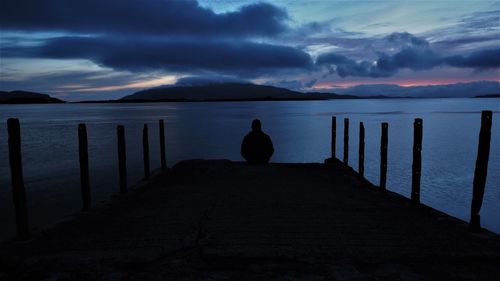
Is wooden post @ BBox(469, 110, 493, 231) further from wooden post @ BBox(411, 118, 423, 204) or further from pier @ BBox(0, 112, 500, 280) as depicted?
wooden post @ BBox(411, 118, 423, 204)

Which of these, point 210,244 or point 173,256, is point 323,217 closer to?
point 210,244

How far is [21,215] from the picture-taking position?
7.51 m

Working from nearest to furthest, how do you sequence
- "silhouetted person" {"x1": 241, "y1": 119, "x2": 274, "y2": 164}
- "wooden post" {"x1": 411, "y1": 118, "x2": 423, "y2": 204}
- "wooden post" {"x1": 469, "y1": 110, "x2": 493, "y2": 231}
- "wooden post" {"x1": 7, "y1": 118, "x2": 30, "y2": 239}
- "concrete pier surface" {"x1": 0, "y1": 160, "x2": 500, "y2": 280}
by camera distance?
"concrete pier surface" {"x1": 0, "y1": 160, "x2": 500, "y2": 280}, "wooden post" {"x1": 7, "y1": 118, "x2": 30, "y2": 239}, "wooden post" {"x1": 469, "y1": 110, "x2": 493, "y2": 231}, "wooden post" {"x1": 411, "y1": 118, "x2": 423, "y2": 204}, "silhouetted person" {"x1": 241, "y1": 119, "x2": 274, "y2": 164}

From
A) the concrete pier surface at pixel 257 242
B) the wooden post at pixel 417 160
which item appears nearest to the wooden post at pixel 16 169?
the concrete pier surface at pixel 257 242

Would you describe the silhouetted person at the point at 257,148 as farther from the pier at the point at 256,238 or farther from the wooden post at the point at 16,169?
the wooden post at the point at 16,169

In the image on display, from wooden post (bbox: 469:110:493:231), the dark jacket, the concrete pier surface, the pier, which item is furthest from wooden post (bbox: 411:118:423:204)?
the dark jacket

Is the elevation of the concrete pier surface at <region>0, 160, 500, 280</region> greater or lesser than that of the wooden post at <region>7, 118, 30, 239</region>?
lesser

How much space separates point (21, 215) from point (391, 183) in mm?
16003

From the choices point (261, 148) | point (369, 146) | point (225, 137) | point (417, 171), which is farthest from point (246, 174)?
point (225, 137)

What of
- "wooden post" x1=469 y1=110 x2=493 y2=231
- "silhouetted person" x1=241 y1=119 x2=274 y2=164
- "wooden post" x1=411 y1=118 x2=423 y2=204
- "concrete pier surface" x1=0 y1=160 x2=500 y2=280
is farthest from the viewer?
"silhouetted person" x1=241 y1=119 x2=274 y2=164

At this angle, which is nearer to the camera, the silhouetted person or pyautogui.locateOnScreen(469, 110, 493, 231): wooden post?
pyautogui.locateOnScreen(469, 110, 493, 231): wooden post

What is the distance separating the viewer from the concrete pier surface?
525cm

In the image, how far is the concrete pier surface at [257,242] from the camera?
17.2 feet

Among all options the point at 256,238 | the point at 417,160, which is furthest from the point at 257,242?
the point at 417,160
